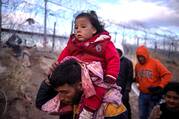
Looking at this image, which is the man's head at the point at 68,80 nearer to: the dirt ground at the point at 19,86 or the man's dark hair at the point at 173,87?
the man's dark hair at the point at 173,87

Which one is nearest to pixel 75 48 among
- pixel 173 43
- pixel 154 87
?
pixel 154 87

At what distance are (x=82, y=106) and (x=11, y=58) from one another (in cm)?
617

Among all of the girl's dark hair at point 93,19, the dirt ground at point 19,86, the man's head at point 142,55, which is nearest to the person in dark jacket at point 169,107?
the girl's dark hair at point 93,19

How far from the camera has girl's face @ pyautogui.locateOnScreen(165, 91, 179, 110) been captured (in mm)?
4055

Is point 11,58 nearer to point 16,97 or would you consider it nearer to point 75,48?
point 16,97

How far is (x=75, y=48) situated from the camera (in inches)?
97.8

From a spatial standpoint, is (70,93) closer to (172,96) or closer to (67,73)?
(67,73)

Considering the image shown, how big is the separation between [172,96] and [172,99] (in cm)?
4

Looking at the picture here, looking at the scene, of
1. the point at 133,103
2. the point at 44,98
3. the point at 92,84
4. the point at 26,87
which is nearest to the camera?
the point at 92,84

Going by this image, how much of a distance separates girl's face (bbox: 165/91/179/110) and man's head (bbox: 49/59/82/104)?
7.28ft

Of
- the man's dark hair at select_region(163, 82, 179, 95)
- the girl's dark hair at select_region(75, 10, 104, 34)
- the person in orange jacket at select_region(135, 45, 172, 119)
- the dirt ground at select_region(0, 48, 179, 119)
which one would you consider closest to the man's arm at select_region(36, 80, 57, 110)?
the girl's dark hair at select_region(75, 10, 104, 34)

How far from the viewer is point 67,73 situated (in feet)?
6.70

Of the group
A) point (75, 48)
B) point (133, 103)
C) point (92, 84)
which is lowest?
point (133, 103)

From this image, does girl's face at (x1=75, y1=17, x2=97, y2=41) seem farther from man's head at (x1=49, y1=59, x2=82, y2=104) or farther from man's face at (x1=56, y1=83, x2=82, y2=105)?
man's face at (x1=56, y1=83, x2=82, y2=105)
